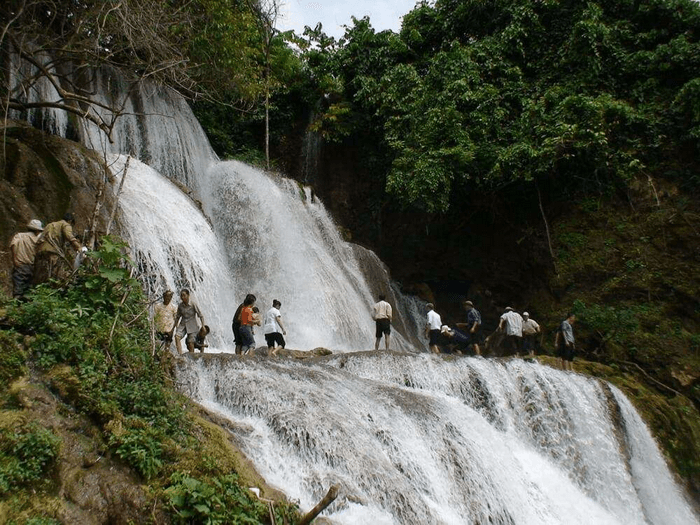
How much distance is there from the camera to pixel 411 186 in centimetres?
1561

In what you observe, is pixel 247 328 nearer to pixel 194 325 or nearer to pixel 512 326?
pixel 194 325

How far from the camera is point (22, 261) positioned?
6.68 m

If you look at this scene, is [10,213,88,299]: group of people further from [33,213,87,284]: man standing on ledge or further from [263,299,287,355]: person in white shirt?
[263,299,287,355]: person in white shirt

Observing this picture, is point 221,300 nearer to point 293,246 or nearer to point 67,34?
point 293,246

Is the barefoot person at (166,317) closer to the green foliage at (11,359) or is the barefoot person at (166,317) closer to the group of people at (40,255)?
the group of people at (40,255)

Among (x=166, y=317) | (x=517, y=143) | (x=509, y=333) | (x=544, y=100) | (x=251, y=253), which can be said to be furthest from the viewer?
(x=544, y=100)

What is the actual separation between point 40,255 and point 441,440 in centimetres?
518

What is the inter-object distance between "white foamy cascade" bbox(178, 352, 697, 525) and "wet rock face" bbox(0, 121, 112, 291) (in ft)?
13.9

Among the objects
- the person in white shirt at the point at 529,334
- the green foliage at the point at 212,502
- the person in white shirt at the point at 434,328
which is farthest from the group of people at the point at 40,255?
the person in white shirt at the point at 529,334

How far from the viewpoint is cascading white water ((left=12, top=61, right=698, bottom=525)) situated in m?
5.58

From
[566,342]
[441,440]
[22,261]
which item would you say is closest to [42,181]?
[22,261]

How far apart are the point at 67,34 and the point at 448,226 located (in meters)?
11.8

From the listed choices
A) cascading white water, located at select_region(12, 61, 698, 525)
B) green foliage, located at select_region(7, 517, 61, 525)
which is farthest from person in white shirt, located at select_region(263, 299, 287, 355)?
green foliage, located at select_region(7, 517, 61, 525)

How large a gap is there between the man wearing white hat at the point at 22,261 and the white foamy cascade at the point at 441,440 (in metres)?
2.23
